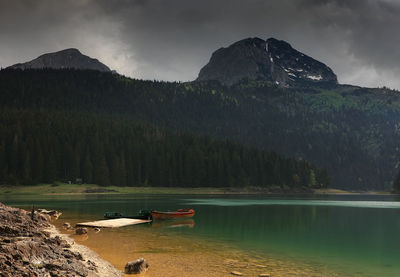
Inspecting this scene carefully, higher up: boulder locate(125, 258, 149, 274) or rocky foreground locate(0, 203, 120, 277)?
rocky foreground locate(0, 203, 120, 277)

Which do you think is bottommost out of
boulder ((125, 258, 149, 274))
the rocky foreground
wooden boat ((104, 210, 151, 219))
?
wooden boat ((104, 210, 151, 219))

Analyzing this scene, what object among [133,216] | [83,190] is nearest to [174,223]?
[133,216]

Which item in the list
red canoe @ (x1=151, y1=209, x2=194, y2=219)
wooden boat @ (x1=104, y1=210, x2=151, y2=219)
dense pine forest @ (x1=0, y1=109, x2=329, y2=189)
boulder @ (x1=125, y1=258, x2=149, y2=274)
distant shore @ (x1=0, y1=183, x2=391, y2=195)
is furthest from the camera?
dense pine forest @ (x1=0, y1=109, x2=329, y2=189)

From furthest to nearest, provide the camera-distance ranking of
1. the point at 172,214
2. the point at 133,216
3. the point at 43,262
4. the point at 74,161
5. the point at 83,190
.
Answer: the point at 74,161, the point at 83,190, the point at 172,214, the point at 133,216, the point at 43,262

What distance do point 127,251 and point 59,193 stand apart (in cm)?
12813

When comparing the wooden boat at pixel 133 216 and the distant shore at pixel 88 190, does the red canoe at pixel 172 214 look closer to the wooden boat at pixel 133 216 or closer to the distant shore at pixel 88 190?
the wooden boat at pixel 133 216

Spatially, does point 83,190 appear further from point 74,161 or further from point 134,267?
point 134,267

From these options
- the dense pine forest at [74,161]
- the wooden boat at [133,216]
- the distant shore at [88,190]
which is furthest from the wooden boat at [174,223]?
the dense pine forest at [74,161]

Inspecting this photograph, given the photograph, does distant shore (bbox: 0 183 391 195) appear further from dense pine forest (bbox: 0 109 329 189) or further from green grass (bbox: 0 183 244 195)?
dense pine forest (bbox: 0 109 329 189)

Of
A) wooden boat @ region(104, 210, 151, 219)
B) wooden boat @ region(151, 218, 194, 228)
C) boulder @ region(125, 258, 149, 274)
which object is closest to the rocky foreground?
boulder @ region(125, 258, 149, 274)

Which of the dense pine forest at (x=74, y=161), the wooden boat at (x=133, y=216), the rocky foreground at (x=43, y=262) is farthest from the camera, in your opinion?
the dense pine forest at (x=74, y=161)

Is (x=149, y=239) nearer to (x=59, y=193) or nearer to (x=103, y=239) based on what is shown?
(x=103, y=239)

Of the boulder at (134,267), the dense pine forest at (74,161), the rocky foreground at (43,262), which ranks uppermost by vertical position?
the dense pine forest at (74,161)

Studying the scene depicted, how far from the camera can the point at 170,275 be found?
85.7 feet
